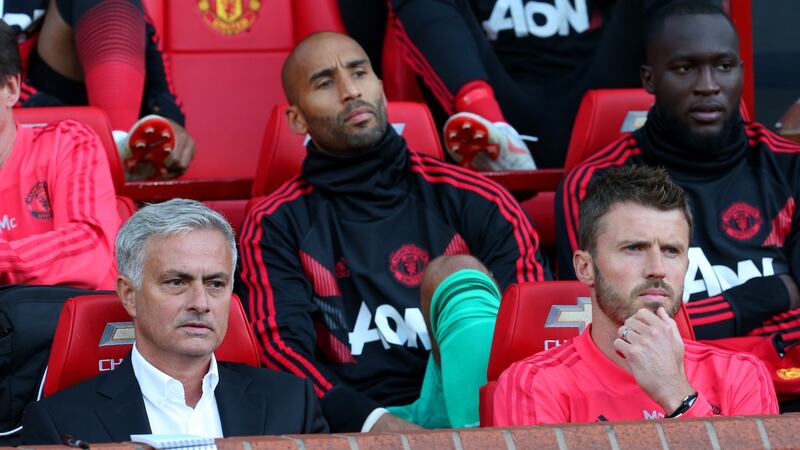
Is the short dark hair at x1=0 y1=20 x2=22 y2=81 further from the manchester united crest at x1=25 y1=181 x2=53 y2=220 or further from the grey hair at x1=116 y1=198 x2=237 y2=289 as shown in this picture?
the grey hair at x1=116 y1=198 x2=237 y2=289

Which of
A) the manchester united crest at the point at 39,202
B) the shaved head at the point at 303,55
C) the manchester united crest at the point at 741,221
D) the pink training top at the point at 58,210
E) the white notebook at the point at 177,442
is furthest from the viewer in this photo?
the shaved head at the point at 303,55

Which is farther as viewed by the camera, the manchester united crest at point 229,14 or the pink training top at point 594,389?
the manchester united crest at point 229,14

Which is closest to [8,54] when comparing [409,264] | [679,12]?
[409,264]

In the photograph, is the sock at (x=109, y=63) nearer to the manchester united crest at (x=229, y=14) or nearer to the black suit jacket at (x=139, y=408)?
the manchester united crest at (x=229, y=14)

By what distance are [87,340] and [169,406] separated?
0.68 feet

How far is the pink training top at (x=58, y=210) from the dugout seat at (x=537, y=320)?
3.07 feet

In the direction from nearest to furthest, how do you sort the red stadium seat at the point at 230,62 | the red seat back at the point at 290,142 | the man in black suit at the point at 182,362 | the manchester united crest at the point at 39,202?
the man in black suit at the point at 182,362
the manchester united crest at the point at 39,202
the red seat back at the point at 290,142
the red stadium seat at the point at 230,62

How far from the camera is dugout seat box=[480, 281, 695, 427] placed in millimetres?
2674

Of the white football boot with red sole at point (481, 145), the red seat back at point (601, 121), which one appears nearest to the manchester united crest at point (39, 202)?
the white football boot with red sole at point (481, 145)

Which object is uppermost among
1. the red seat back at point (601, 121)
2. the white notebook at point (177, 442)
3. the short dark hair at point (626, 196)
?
the red seat back at point (601, 121)

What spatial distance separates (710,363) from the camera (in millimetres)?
2514

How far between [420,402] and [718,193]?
105cm

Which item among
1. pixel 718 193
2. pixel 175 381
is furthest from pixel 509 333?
pixel 718 193

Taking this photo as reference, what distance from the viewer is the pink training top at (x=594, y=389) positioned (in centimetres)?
241
